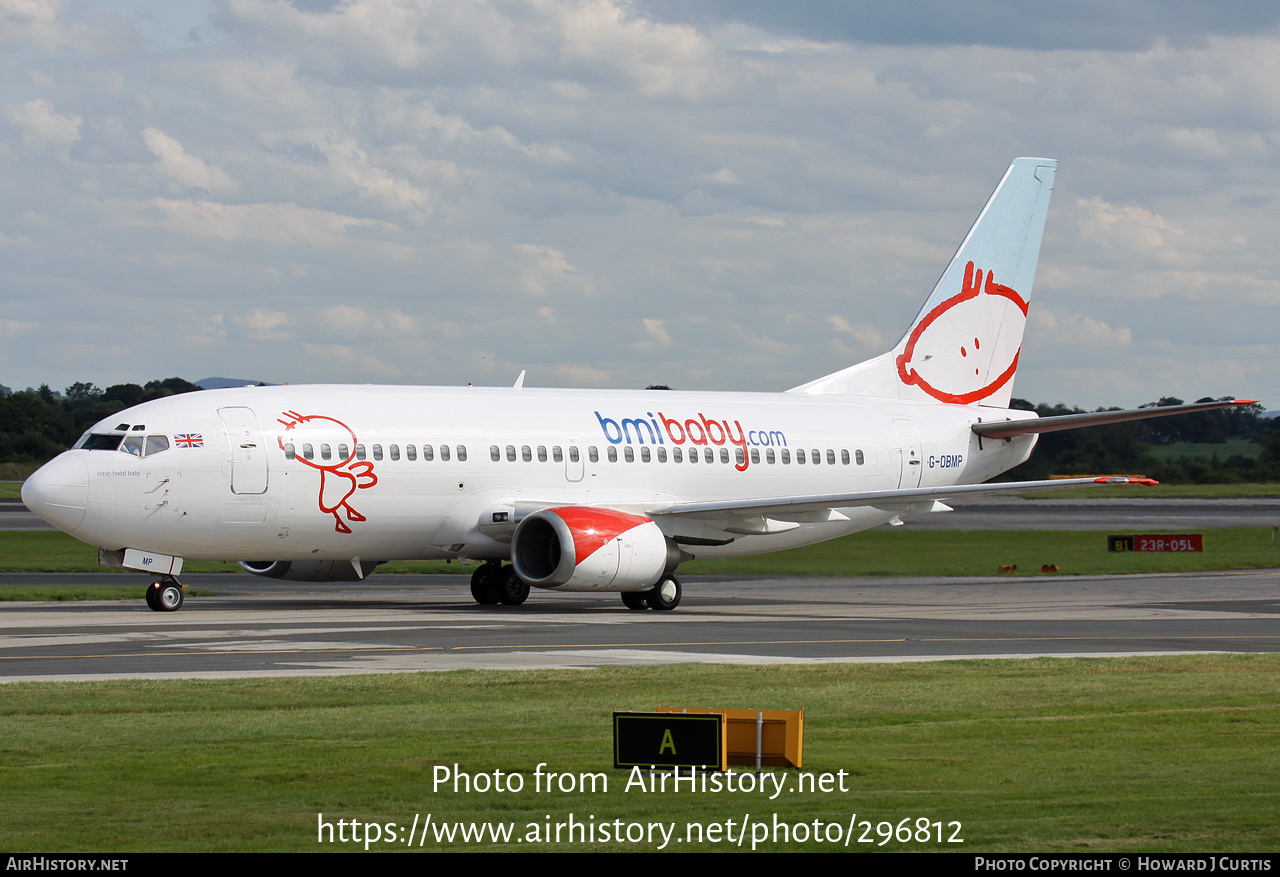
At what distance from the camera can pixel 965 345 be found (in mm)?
39562

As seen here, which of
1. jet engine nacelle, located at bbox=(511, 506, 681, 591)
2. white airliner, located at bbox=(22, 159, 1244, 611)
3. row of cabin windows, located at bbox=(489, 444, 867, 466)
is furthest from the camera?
row of cabin windows, located at bbox=(489, 444, 867, 466)

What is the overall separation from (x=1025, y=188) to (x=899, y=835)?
3348 centimetres

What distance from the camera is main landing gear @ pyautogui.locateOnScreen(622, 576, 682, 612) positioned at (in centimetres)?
3100

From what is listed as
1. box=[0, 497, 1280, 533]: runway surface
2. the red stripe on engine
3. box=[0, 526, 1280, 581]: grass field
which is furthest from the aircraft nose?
box=[0, 497, 1280, 533]: runway surface

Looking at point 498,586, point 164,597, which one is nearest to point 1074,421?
point 498,586

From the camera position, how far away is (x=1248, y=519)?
233ft

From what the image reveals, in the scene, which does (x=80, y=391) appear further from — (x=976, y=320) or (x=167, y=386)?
(x=976, y=320)

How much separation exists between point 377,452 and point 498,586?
429 centimetres

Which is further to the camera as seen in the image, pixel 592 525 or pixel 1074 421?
pixel 1074 421

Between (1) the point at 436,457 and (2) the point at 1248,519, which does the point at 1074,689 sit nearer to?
(1) the point at 436,457

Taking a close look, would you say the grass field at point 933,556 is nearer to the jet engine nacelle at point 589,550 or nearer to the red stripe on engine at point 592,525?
the jet engine nacelle at point 589,550

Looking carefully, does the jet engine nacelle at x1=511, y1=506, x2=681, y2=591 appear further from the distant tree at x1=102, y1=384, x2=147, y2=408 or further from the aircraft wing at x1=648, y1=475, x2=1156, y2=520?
the distant tree at x1=102, y1=384, x2=147, y2=408

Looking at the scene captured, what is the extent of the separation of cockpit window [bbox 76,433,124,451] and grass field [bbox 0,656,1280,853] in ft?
39.0

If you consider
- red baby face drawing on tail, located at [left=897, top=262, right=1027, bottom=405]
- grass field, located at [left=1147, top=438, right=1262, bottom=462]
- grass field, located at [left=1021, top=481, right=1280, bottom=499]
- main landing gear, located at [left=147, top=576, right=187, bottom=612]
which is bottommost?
main landing gear, located at [left=147, top=576, right=187, bottom=612]
